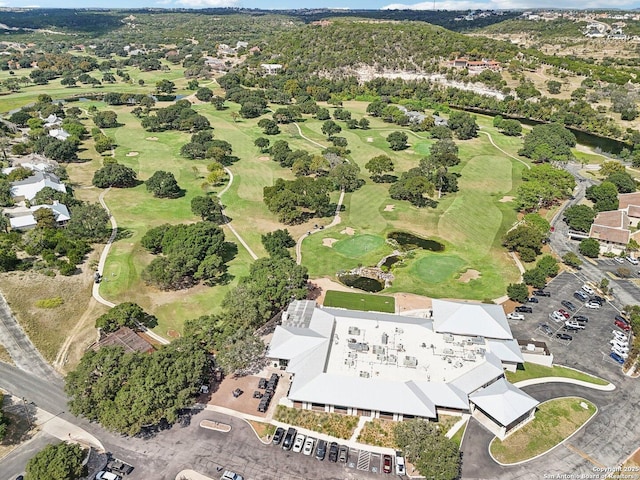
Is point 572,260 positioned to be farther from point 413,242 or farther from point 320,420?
point 320,420

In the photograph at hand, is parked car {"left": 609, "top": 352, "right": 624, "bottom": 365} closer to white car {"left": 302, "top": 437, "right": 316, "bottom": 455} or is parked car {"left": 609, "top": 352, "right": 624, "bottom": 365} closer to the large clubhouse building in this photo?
the large clubhouse building

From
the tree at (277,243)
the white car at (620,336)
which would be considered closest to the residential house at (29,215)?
the tree at (277,243)

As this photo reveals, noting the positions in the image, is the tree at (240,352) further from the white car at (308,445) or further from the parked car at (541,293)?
the parked car at (541,293)

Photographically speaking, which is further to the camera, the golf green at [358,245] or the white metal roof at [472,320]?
the golf green at [358,245]

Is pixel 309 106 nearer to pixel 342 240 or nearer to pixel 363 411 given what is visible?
pixel 342 240

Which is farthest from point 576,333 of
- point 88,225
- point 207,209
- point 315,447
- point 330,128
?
point 330,128

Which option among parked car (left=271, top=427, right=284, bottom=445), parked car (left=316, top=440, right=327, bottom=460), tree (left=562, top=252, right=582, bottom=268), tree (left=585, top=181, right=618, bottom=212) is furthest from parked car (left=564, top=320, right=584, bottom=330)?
tree (left=585, top=181, right=618, bottom=212)

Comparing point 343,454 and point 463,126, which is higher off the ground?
point 463,126
